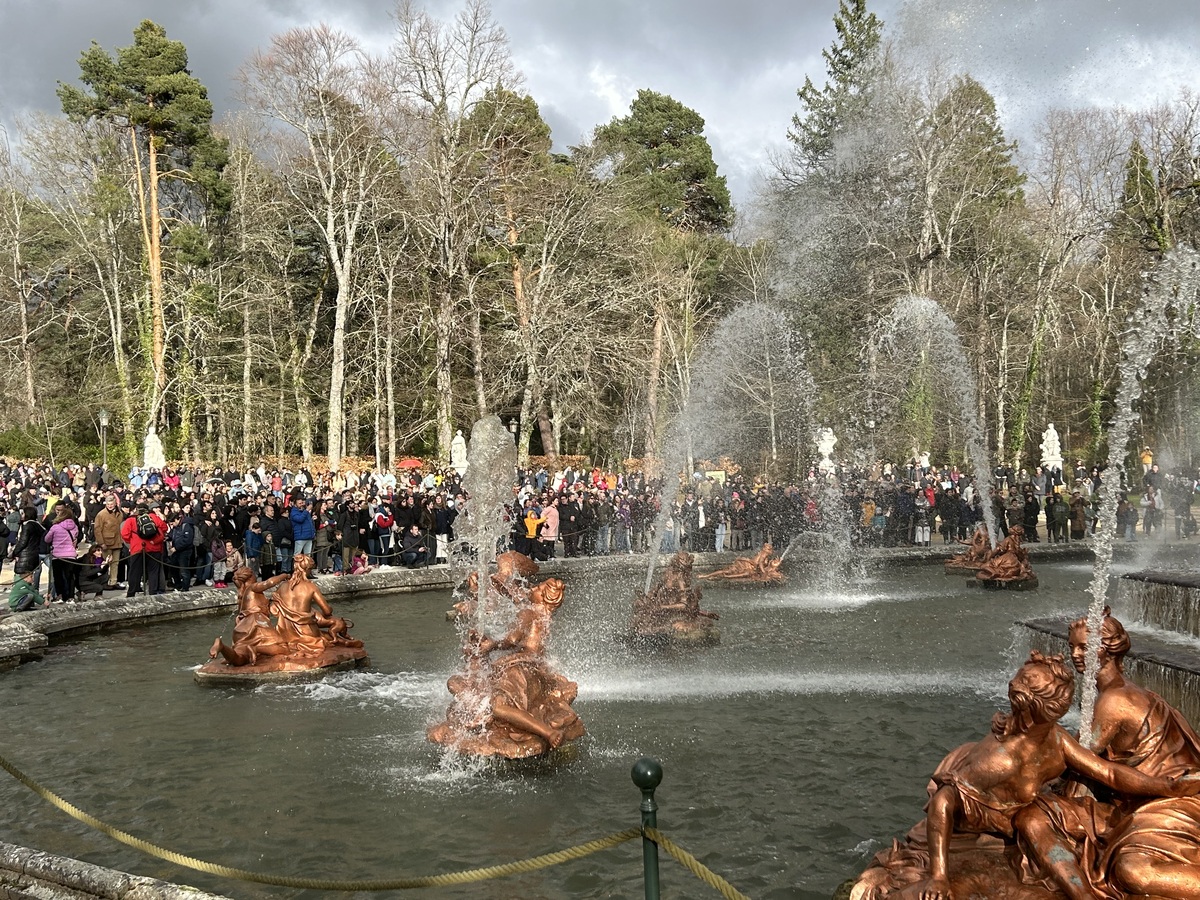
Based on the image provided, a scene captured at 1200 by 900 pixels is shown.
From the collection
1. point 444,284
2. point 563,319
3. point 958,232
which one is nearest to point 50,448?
point 444,284

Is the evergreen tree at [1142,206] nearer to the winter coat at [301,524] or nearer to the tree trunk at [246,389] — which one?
the winter coat at [301,524]

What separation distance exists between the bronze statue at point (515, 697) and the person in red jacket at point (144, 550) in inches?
386

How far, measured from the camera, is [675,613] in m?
13.2

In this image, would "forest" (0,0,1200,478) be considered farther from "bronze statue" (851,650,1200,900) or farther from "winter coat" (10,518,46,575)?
"bronze statue" (851,650,1200,900)

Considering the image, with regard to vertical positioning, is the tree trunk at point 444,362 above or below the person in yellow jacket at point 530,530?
above

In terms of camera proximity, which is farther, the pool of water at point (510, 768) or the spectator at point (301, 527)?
the spectator at point (301, 527)

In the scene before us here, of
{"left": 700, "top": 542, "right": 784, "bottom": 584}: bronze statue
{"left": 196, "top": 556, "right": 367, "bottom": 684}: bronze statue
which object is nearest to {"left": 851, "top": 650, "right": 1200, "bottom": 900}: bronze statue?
{"left": 196, "top": 556, "right": 367, "bottom": 684}: bronze statue

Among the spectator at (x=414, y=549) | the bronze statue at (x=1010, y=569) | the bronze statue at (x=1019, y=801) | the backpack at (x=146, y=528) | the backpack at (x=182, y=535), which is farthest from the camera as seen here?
the spectator at (x=414, y=549)

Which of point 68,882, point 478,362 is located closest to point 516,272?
point 478,362

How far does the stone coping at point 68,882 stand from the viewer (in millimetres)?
→ 5176

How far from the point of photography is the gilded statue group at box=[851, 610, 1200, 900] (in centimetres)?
407

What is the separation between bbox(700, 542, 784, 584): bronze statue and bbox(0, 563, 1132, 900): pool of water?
4804 mm

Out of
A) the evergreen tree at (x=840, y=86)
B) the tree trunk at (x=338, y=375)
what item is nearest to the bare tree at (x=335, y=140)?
the tree trunk at (x=338, y=375)

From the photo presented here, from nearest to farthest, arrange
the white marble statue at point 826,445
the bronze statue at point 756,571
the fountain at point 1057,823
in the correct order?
1. the fountain at point 1057,823
2. the bronze statue at point 756,571
3. the white marble statue at point 826,445
